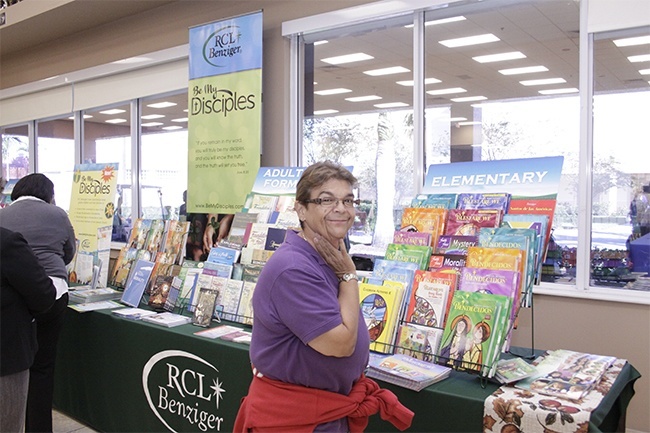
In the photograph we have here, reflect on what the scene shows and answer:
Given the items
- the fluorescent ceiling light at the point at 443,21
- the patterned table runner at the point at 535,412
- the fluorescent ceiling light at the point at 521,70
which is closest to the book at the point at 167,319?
the patterned table runner at the point at 535,412

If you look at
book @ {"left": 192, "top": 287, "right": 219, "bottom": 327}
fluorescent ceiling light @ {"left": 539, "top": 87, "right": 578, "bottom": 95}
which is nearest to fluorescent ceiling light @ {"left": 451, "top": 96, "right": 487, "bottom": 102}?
fluorescent ceiling light @ {"left": 539, "top": 87, "right": 578, "bottom": 95}

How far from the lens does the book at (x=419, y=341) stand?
77.2 inches

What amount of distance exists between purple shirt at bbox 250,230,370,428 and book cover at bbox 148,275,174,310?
1.91 metres

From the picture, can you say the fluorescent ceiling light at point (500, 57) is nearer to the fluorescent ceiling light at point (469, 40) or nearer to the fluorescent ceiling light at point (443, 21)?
the fluorescent ceiling light at point (469, 40)

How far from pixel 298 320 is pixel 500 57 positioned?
4.73 metres

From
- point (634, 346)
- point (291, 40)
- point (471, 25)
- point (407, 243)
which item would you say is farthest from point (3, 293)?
point (471, 25)

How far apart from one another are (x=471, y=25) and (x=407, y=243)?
283 centimetres

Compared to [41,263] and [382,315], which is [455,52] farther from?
[41,263]

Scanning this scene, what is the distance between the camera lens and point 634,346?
3145 mm

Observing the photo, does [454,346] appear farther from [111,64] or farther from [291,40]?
[111,64]

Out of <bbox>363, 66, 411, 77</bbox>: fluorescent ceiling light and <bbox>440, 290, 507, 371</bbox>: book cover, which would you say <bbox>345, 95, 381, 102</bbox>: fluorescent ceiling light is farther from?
<bbox>440, 290, 507, 371</bbox>: book cover

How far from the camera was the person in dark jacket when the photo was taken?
2268mm

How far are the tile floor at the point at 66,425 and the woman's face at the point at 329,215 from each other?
2530mm

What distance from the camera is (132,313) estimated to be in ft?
10.2
